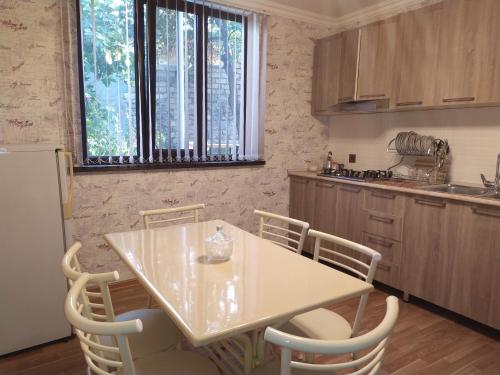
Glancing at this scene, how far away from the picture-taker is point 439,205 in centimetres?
247

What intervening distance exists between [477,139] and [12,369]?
3.43 metres

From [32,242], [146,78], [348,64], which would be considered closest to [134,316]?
[32,242]

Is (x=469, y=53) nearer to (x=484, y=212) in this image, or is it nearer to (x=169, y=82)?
(x=484, y=212)

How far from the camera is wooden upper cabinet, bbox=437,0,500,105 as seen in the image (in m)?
2.38

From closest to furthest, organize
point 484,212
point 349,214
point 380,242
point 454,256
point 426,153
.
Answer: point 484,212
point 454,256
point 380,242
point 426,153
point 349,214

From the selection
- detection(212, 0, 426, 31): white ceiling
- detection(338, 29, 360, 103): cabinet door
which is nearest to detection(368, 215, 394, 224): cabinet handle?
detection(338, 29, 360, 103): cabinet door

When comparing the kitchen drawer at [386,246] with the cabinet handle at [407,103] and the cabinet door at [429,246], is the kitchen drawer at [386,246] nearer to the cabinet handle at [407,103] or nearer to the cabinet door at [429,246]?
the cabinet door at [429,246]

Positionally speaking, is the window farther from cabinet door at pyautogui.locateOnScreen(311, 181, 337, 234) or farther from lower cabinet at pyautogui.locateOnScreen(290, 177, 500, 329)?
lower cabinet at pyautogui.locateOnScreen(290, 177, 500, 329)

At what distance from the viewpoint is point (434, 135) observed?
3066mm

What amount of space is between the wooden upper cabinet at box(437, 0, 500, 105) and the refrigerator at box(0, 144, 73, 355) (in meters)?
2.68

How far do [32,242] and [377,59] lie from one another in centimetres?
297

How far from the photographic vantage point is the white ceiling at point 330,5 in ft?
11.2

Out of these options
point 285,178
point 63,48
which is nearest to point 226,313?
point 63,48

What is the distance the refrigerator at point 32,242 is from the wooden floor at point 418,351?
119 millimetres
